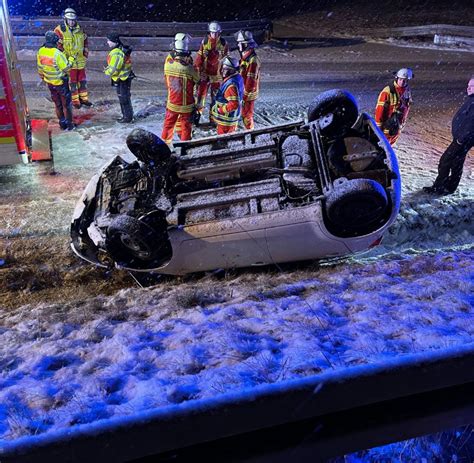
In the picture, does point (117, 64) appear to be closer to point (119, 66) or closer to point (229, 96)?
point (119, 66)

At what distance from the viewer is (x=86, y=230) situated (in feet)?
17.1

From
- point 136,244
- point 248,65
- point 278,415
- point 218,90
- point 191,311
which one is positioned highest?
point 248,65

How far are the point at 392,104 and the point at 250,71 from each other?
279cm

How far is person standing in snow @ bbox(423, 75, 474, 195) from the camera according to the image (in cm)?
666

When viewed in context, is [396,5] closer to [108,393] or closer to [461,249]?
[461,249]

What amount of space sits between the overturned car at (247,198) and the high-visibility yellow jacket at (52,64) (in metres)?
3.84

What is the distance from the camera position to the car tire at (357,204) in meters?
4.40

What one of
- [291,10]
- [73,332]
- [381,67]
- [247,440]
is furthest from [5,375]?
[291,10]

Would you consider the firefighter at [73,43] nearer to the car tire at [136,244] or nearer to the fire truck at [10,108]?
the fire truck at [10,108]

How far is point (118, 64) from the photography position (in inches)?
350

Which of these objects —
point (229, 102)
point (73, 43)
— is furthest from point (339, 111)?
point (73, 43)

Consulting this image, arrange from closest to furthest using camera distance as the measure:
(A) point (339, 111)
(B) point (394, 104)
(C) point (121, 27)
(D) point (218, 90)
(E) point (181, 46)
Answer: (A) point (339, 111)
(B) point (394, 104)
(E) point (181, 46)
(D) point (218, 90)
(C) point (121, 27)

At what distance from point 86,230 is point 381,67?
1203cm

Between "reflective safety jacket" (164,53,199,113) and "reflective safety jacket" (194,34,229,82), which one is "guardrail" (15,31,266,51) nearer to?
"reflective safety jacket" (194,34,229,82)
